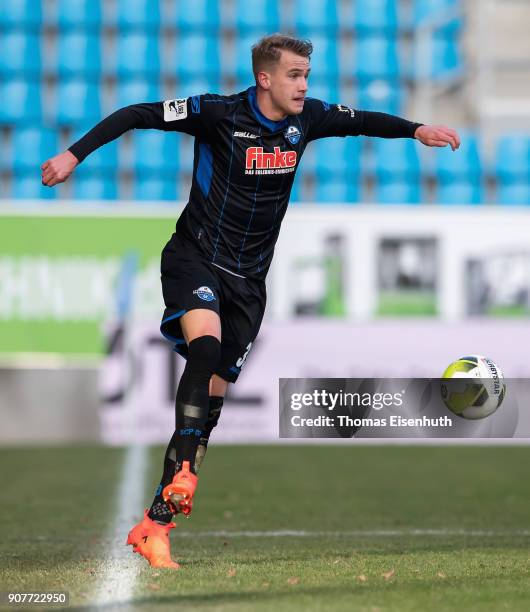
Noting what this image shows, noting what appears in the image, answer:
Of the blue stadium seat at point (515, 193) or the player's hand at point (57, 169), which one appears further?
the blue stadium seat at point (515, 193)

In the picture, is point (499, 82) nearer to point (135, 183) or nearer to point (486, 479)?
point (135, 183)

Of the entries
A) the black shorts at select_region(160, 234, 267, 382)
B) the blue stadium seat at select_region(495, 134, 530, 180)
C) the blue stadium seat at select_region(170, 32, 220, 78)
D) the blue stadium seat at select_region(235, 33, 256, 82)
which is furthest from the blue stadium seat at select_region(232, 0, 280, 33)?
the black shorts at select_region(160, 234, 267, 382)

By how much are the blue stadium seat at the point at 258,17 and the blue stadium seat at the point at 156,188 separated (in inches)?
107

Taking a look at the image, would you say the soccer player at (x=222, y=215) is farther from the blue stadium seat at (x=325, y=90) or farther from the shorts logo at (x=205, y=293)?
the blue stadium seat at (x=325, y=90)

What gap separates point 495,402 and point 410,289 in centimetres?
898

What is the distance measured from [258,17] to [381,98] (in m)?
2.42

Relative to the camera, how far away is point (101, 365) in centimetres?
1299

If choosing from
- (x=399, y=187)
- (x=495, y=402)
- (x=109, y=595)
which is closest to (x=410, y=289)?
(x=399, y=187)

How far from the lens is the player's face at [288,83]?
486 centimetres

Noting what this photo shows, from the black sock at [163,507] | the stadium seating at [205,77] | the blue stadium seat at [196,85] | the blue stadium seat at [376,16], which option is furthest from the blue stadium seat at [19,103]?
the black sock at [163,507]

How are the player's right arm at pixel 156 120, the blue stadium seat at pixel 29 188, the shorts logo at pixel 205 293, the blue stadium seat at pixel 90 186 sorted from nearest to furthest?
the player's right arm at pixel 156 120, the shorts logo at pixel 205 293, the blue stadium seat at pixel 29 188, the blue stadium seat at pixel 90 186

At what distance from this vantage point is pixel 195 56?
58.5 ft

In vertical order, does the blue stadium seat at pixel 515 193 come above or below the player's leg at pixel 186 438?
→ above

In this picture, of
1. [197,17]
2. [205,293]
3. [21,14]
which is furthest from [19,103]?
[205,293]
